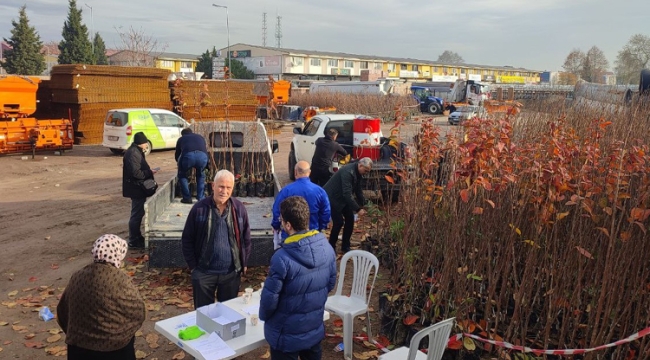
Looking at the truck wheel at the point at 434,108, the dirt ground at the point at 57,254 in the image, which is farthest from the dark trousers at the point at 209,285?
the truck wheel at the point at 434,108

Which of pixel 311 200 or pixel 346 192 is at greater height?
pixel 311 200

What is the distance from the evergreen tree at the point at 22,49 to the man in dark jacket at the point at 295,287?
2178 inches

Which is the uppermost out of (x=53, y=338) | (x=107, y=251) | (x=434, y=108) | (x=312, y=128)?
(x=434, y=108)

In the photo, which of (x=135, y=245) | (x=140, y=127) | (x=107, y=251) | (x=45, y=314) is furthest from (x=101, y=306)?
(x=140, y=127)

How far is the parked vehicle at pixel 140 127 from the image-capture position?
1579cm

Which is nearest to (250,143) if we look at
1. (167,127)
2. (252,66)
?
(167,127)

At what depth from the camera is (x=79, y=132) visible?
18.4 metres

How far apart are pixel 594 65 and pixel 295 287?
7178 cm

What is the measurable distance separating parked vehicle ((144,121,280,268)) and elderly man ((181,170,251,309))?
1.46 m

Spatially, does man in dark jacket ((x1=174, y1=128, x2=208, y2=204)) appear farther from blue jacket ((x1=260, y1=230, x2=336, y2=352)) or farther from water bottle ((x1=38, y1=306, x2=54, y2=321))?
blue jacket ((x1=260, y1=230, x2=336, y2=352))

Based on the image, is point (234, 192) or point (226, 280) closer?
point (226, 280)

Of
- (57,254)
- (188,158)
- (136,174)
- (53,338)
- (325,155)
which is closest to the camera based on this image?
(53,338)

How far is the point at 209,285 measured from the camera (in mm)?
4320

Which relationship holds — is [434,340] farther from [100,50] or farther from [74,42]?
[100,50]
